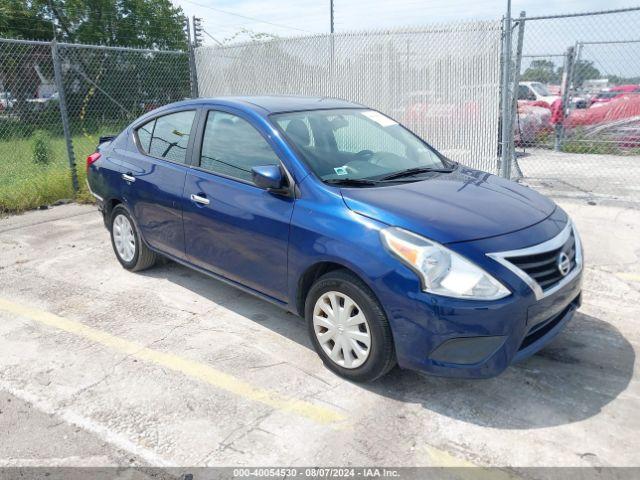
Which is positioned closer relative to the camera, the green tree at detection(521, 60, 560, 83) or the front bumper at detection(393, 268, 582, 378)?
the front bumper at detection(393, 268, 582, 378)

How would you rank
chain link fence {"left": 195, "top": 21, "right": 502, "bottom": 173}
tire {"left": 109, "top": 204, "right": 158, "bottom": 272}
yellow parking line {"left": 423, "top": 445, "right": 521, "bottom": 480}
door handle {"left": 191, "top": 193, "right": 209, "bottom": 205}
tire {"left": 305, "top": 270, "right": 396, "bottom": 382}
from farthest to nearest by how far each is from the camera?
chain link fence {"left": 195, "top": 21, "right": 502, "bottom": 173} → tire {"left": 109, "top": 204, "right": 158, "bottom": 272} → door handle {"left": 191, "top": 193, "right": 209, "bottom": 205} → tire {"left": 305, "top": 270, "right": 396, "bottom": 382} → yellow parking line {"left": 423, "top": 445, "right": 521, "bottom": 480}

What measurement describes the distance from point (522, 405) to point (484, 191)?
1.35 meters

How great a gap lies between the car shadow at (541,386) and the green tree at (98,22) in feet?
83.7

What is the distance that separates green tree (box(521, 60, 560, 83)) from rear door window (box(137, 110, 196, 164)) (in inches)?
279

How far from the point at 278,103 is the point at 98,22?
25150 mm

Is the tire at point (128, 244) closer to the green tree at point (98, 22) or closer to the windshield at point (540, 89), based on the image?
the windshield at point (540, 89)

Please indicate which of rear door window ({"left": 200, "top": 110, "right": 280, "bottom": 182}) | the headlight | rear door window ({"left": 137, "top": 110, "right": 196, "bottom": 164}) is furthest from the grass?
the headlight

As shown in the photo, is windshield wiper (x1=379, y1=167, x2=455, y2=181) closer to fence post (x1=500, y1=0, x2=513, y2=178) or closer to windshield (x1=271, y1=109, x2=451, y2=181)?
windshield (x1=271, y1=109, x2=451, y2=181)

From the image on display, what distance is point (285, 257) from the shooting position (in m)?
3.47

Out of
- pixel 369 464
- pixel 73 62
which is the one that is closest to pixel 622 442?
pixel 369 464

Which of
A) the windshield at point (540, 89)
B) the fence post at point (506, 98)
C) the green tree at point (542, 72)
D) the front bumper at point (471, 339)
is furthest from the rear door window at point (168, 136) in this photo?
the windshield at point (540, 89)

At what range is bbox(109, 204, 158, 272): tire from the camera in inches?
198

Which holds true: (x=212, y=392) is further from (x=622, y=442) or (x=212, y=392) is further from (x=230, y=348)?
(x=622, y=442)

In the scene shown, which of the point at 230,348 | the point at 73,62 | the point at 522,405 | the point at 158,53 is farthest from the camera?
the point at 73,62
